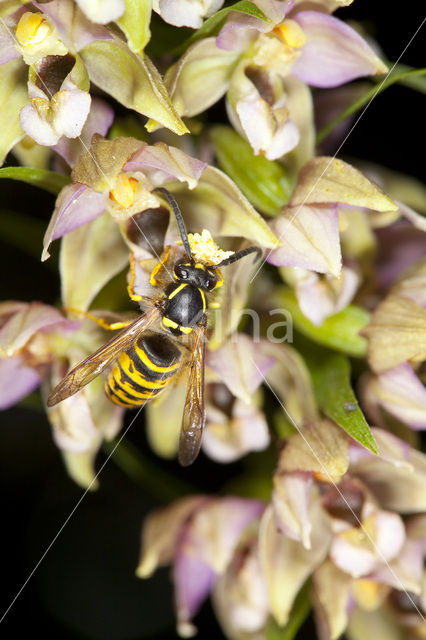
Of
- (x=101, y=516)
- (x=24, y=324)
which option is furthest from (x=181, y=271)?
(x=101, y=516)

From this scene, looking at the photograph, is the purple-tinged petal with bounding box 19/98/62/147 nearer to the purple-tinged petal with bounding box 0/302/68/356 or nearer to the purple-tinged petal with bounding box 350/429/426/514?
the purple-tinged petal with bounding box 0/302/68/356

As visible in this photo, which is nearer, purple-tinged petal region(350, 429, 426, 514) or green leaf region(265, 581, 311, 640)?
purple-tinged petal region(350, 429, 426, 514)

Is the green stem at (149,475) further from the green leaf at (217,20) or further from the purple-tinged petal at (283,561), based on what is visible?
the green leaf at (217,20)

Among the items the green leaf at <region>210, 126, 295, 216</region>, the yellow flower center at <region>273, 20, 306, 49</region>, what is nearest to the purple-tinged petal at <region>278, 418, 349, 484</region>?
the green leaf at <region>210, 126, 295, 216</region>

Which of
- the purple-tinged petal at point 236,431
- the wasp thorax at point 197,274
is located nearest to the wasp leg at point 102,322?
the wasp thorax at point 197,274

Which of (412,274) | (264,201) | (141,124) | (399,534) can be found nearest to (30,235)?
(141,124)
